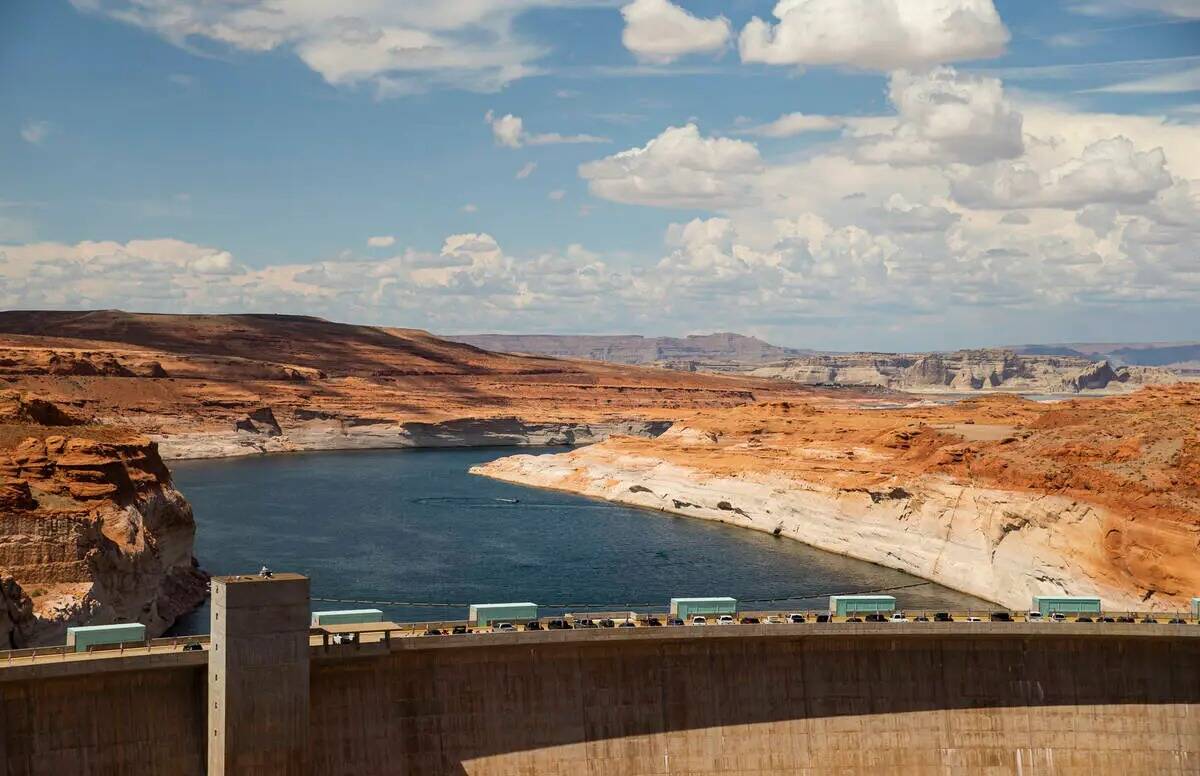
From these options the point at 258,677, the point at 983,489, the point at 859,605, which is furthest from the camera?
the point at 983,489

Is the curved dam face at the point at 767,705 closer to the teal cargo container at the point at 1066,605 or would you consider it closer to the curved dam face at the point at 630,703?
the curved dam face at the point at 630,703

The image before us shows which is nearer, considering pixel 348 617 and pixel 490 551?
pixel 348 617

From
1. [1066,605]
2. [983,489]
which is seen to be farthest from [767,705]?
[983,489]

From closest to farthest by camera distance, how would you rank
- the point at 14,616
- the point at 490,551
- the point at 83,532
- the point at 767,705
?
the point at 767,705 → the point at 14,616 → the point at 83,532 → the point at 490,551

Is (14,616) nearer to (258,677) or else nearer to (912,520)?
(258,677)

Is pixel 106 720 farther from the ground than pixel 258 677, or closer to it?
closer to it

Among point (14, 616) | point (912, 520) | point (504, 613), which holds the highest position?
point (504, 613)

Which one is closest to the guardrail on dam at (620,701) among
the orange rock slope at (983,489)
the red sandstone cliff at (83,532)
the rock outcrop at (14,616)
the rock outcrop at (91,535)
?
the rock outcrop at (14,616)

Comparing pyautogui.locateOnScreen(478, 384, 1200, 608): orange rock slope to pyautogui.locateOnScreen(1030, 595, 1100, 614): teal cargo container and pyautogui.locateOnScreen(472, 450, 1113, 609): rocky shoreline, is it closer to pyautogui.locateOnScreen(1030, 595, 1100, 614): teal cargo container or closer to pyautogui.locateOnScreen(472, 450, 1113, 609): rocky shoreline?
pyautogui.locateOnScreen(472, 450, 1113, 609): rocky shoreline
